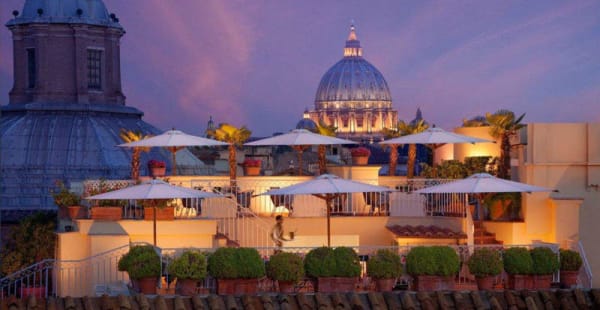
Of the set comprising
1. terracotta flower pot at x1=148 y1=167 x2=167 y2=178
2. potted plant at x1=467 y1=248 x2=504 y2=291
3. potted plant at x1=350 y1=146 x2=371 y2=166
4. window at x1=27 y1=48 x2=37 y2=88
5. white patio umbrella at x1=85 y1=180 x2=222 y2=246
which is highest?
window at x1=27 y1=48 x2=37 y2=88

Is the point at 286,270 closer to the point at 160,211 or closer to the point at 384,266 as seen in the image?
the point at 384,266

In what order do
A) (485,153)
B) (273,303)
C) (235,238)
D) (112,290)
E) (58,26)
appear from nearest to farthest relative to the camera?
1. (273,303)
2. (112,290)
3. (235,238)
4. (485,153)
5. (58,26)

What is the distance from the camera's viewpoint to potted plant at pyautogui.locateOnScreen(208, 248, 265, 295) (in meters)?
19.3

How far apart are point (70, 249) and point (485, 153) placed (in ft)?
36.2

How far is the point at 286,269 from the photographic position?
19406 mm

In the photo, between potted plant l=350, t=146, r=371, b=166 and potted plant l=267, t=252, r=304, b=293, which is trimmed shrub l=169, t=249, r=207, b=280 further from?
potted plant l=350, t=146, r=371, b=166

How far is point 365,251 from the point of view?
2214 cm

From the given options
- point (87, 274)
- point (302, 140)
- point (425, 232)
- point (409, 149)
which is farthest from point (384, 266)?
point (409, 149)

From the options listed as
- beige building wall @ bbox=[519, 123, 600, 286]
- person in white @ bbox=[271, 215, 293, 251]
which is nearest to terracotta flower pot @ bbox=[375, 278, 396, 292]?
person in white @ bbox=[271, 215, 293, 251]

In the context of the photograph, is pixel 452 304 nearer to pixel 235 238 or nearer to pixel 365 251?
pixel 365 251

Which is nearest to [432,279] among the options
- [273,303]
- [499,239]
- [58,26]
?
[273,303]

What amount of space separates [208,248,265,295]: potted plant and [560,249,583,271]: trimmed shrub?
4697 millimetres

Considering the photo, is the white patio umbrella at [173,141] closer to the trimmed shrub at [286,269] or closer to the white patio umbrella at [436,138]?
the white patio umbrella at [436,138]

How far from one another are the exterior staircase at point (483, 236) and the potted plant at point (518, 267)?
17.4 feet
